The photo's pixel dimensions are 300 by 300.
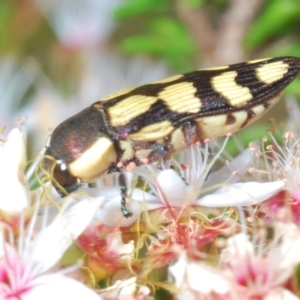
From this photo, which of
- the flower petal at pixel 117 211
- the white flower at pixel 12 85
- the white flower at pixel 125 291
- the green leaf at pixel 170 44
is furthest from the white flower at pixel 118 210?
the white flower at pixel 12 85

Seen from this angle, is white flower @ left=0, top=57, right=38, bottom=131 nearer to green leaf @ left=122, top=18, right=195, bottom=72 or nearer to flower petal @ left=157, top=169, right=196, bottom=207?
green leaf @ left=122, top=18, right=195, bottom=72

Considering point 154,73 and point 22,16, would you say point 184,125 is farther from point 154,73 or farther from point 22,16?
point 22,16

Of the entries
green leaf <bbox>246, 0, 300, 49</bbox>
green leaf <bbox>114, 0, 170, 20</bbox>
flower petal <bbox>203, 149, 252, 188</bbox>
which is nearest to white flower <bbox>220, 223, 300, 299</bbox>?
flower petal <bbox>203, 149, 252, 188</bbox>

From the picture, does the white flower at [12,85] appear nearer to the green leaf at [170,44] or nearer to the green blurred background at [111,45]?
the green blurred background at [111,45]

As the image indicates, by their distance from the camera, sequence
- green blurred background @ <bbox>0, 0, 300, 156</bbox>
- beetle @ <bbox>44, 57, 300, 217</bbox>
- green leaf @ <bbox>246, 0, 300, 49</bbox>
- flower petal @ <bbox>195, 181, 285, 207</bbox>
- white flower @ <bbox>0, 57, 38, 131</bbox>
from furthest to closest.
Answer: white flower @ <bbox>0, 57, 38, 131</bbox> → green blurred background @ <bbox>0, 0, 300, 156</bbox> → green leaf @ <bbox>246, 0, 300, 49</bbox> → beetle @ <bbox>44, 57, 300, 217</bbox> → flower petal @ <bbox>195, 181, 285, 207</bbox>

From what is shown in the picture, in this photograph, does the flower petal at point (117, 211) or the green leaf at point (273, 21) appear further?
the green leaf at point (273, 21)
